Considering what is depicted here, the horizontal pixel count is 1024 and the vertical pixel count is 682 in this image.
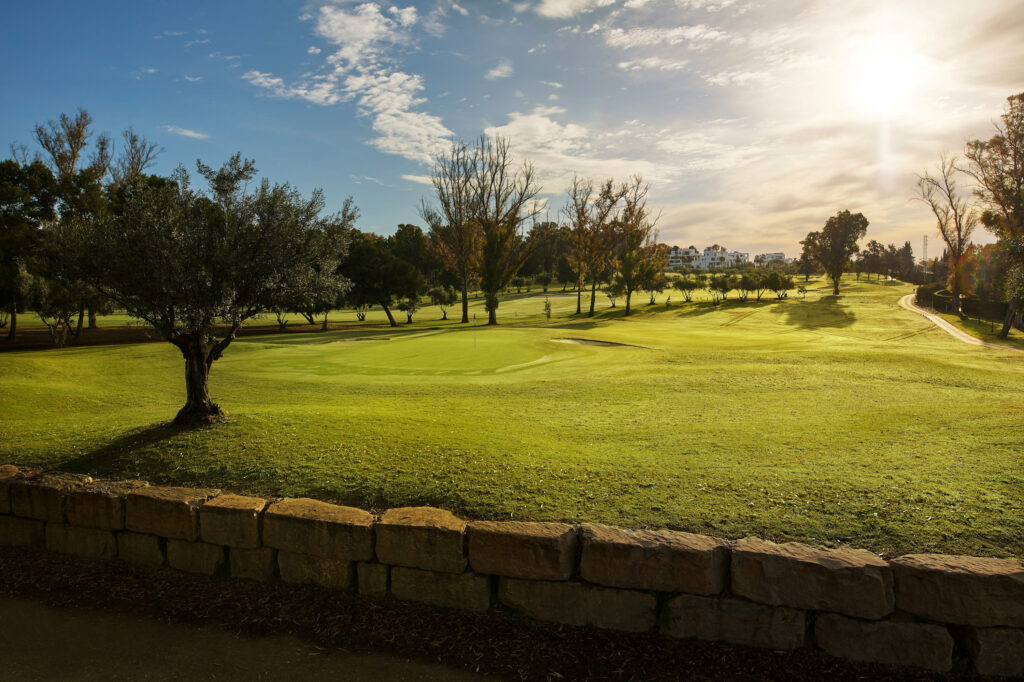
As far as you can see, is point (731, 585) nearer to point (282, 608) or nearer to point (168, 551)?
point (282, 608)

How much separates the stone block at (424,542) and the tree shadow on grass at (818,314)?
43.1 metres

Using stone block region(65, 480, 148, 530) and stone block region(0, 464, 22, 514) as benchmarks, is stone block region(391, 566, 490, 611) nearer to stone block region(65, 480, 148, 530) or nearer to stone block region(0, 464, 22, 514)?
stone block region(65, 480, 148, 530)

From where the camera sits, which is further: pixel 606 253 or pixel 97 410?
pixel 606 253

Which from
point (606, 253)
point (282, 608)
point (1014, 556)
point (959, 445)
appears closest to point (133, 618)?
point (282, 608)

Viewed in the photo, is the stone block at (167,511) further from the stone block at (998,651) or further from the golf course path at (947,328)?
the golf course path at (947,328)

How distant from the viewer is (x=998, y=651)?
3.94m

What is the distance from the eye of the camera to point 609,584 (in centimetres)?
449

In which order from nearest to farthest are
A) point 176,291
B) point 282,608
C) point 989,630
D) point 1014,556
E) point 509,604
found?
point 989,630
point 1014,556
point 509,604
point 282,608
point 176,291

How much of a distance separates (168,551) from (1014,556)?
25.7ft

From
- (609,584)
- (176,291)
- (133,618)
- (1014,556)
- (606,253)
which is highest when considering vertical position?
(606,253)

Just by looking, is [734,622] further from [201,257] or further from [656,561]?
[201,257]

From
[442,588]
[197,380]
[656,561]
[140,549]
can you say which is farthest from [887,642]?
[197,380]

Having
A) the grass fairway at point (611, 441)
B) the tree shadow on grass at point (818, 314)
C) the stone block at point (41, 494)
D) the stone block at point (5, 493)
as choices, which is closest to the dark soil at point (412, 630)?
the stone block at point (41, 494)

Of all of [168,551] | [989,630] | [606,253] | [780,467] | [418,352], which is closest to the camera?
[989,630]
